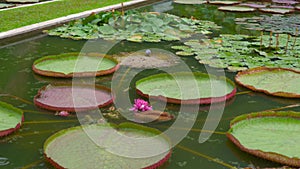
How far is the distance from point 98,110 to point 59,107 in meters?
0.33

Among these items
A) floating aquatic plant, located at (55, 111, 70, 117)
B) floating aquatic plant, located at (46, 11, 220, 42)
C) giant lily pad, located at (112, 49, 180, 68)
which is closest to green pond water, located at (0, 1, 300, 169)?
floating aquatic plant, located at (55, 111, 70, 117)

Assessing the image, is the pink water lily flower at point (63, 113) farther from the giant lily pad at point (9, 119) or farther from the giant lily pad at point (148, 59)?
the giant lily pad at point (148, 59)

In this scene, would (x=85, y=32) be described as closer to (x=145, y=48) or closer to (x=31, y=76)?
(x=145, y=48)

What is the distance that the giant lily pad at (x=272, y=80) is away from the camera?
432 cm

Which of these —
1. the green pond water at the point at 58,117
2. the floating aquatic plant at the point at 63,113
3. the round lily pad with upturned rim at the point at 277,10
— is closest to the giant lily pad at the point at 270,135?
the green pond water at the point at 58,117

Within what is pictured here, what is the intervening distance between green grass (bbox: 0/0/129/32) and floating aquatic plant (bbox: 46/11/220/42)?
1.85ft

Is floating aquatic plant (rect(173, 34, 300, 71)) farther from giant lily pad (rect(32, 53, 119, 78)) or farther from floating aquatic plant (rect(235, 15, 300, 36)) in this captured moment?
giant lily pad (rect(32, 53, 119, 78))

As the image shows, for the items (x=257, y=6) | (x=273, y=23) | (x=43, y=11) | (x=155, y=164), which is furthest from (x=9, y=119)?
(x=257, y=6)

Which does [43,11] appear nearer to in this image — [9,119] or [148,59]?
[148,59]

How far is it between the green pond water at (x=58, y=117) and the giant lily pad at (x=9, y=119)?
0.05 meters

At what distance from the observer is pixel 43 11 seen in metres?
8.27

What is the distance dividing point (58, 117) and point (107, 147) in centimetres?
80

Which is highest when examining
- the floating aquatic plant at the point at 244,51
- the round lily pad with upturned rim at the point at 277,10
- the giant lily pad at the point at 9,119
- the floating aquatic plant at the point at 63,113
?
the giant lily pad at the point at 9,119

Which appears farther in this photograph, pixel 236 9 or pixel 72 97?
pixel 236 9
